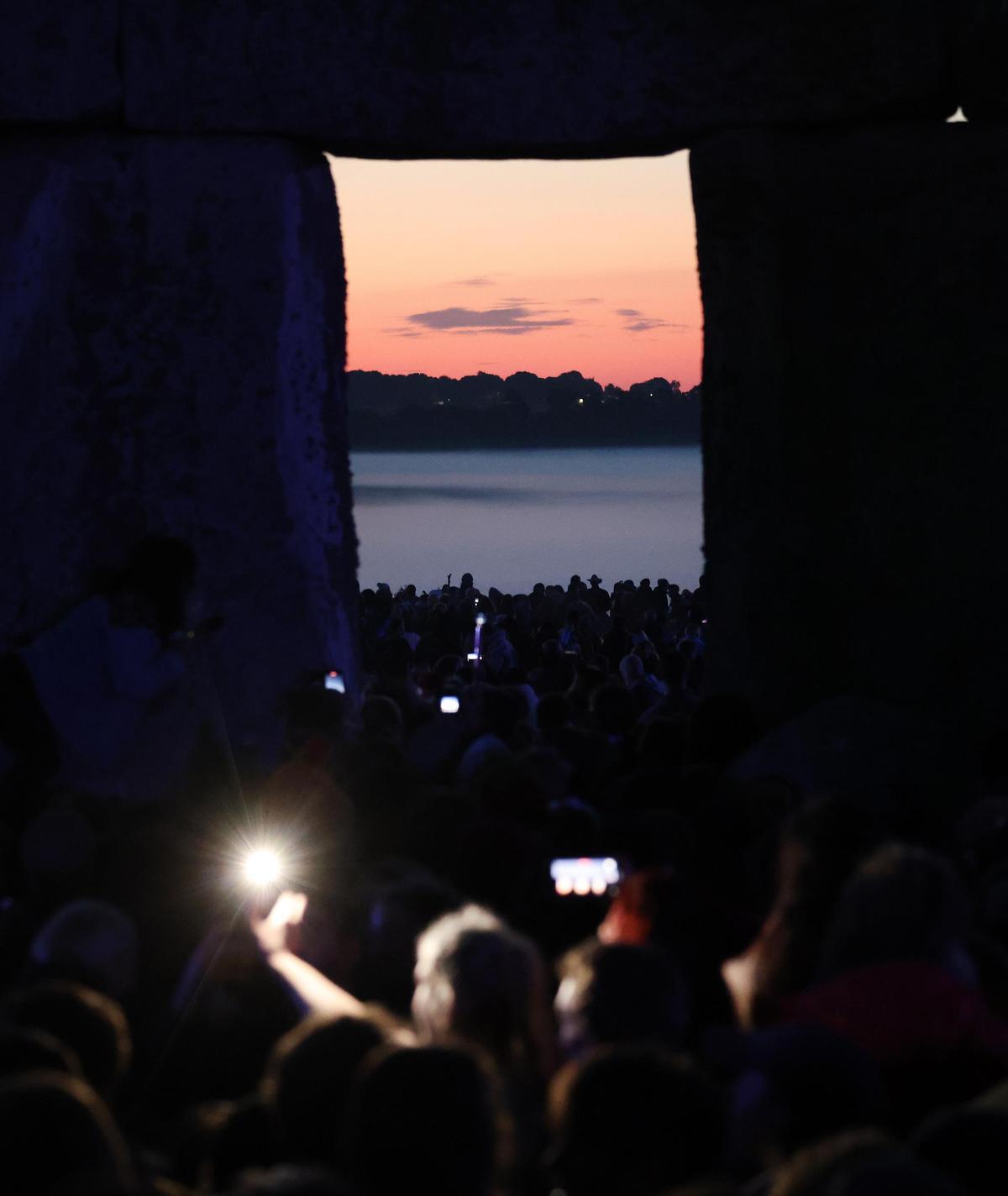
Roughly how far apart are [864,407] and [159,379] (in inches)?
107

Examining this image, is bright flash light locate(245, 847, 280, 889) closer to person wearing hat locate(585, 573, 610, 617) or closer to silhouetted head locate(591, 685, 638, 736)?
silhouetted head locate(591, 685, 638, 736)

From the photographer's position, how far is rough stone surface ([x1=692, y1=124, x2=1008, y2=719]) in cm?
719

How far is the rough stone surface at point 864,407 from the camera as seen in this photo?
23.6ft

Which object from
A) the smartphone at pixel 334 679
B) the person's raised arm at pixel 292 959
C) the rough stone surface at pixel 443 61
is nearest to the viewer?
the person's raised arm at pixel 292 959

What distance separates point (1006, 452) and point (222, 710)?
3.15 m

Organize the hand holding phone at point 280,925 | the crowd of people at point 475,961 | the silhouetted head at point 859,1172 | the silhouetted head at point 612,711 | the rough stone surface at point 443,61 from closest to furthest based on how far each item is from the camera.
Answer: the silhouetted head at point 859,1172, the crowd of people at point 475,961, the hand holding phone at point 280,925, the silhouetted head at point 612,711, the rough stone surface at point 443,61

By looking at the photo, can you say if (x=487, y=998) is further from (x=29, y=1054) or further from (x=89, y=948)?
(x=89, y=948)

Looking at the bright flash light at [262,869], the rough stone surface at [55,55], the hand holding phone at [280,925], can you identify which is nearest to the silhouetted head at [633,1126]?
the hand holding phone at [280,925]

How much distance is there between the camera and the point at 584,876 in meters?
3.71

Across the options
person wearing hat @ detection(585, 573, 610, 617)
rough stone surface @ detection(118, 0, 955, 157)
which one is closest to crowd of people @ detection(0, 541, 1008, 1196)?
rough stone surface @ detection(118, 0, 955, 157)

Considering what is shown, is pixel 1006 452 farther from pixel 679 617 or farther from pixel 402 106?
pixel 679 617

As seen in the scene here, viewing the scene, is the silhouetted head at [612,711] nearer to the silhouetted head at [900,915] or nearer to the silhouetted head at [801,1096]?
the silhouetted head at [900,915]

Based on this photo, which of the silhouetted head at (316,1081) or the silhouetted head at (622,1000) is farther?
the silhouetted head at (622,1000)

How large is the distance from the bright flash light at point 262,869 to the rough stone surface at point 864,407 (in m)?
3.98
